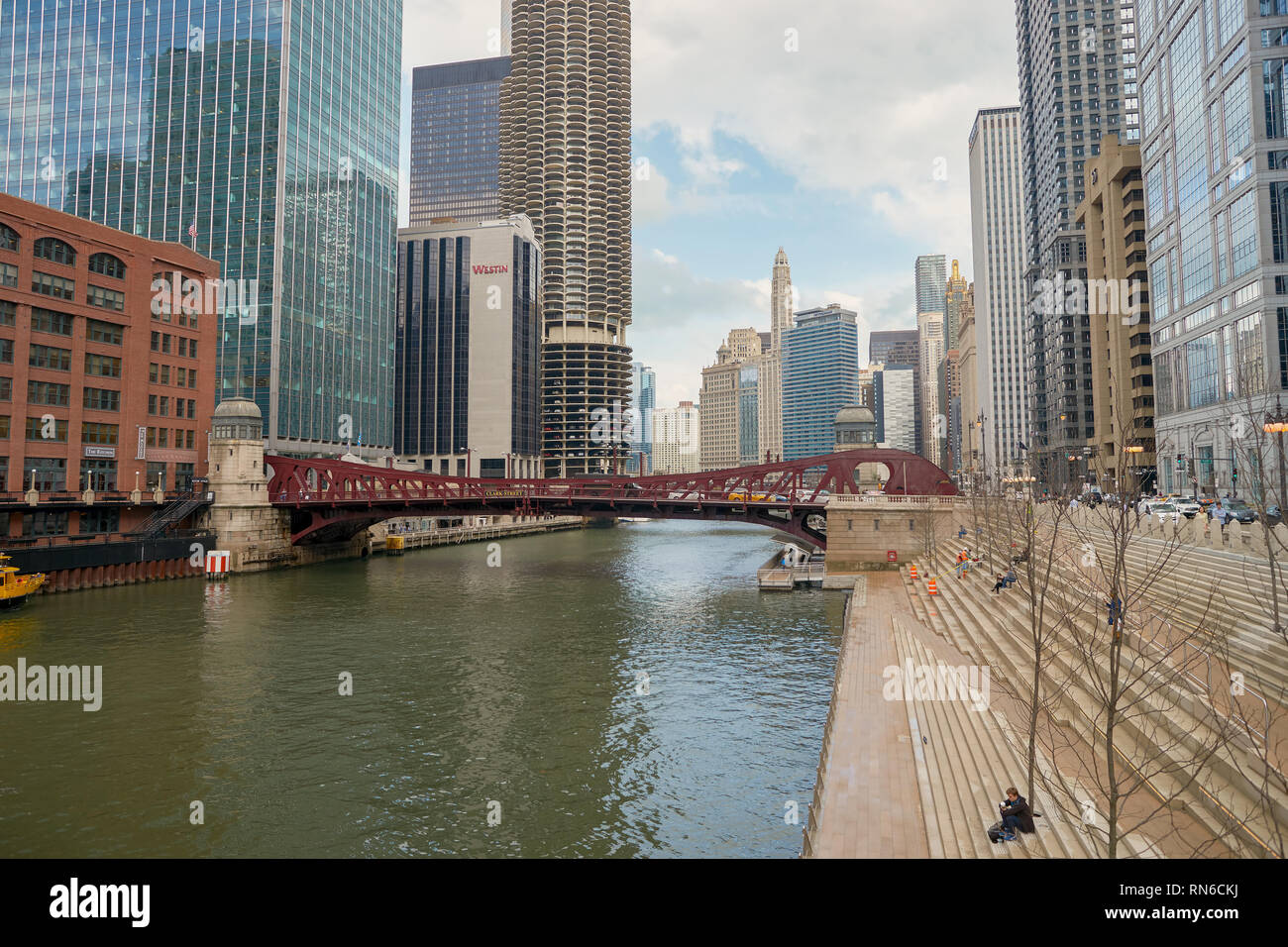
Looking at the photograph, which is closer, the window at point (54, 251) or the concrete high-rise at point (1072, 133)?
the window at point (54, 251)

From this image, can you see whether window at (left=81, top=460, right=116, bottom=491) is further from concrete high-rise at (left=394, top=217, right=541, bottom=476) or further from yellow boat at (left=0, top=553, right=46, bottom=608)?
concrete high-rise at (left=394, top=217, right=541, bottom=476)

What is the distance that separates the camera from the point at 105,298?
55.9 metres

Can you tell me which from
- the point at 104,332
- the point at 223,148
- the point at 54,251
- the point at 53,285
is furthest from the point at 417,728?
the point at 223,148

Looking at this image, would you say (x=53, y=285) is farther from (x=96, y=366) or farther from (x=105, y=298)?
(x=96, y=366)

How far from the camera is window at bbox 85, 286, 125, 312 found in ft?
180

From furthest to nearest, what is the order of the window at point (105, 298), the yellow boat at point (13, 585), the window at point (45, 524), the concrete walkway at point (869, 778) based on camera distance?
the window at point (105, 298)
the window at point (45, 524)
the yellow boat at point (13, 585)
the concrete walkway at point (869, 778)

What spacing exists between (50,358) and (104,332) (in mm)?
4547

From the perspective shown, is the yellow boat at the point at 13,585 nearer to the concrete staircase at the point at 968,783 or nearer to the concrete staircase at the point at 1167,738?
the concrete staircase at the point at 968,783

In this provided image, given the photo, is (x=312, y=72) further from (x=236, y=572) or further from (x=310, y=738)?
(x=310, y=738)

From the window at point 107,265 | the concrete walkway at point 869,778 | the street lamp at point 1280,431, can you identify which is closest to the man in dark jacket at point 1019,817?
the concrete walkway at point 869,778

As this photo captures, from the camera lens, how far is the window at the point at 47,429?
5144 centimetres

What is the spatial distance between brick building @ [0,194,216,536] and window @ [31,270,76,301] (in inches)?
2.8

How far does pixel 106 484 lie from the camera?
5609cm

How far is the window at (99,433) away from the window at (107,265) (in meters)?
11.6
